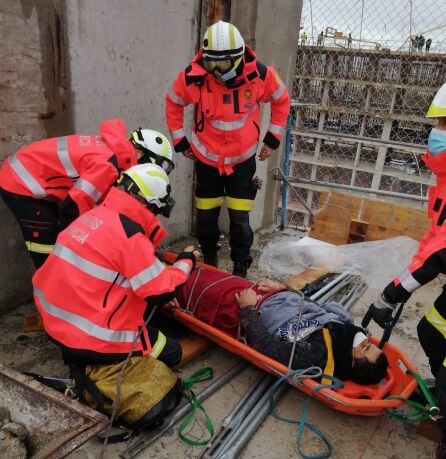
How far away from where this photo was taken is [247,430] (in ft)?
7.84

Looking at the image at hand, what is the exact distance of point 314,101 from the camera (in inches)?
822

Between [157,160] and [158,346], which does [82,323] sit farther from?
[157,160]

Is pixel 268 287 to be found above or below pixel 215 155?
below

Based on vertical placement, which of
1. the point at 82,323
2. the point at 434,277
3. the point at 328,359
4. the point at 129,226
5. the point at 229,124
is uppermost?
the point at 229,124

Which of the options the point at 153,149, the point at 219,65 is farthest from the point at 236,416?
the point at 219,65

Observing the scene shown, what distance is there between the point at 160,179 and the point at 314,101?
20.1 m

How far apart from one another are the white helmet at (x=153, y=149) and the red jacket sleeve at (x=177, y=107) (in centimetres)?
80

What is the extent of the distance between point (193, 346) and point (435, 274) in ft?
5.49

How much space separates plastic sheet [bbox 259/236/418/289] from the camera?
434 cm

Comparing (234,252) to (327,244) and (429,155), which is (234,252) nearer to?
(327,244)

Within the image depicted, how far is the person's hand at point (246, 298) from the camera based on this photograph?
285 cm

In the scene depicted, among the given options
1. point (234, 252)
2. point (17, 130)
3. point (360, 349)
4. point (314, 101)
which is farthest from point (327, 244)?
point (314, 101)

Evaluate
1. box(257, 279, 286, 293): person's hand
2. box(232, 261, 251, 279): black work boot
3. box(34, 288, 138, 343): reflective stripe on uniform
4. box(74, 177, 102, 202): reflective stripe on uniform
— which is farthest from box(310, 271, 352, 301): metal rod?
box(74, 177, 102, 202): reflective stripe on uniform

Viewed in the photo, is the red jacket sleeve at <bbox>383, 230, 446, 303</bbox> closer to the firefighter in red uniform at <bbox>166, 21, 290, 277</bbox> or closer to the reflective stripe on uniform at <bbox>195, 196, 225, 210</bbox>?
the firefighter in red uniform at <bbox>166, 21, 290, 277</bbox>
